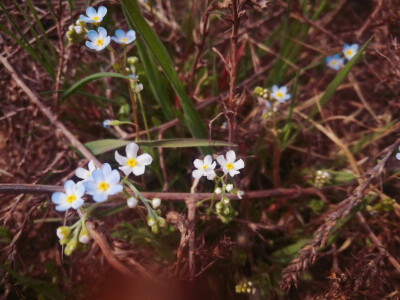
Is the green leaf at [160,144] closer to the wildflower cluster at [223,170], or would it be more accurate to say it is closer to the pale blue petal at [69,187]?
the wildflower cluster at [223,170]

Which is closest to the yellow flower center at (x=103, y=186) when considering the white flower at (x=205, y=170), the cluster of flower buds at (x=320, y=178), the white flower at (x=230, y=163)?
the white flower at (x=205, y=170)

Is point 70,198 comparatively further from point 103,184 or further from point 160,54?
point 160,54

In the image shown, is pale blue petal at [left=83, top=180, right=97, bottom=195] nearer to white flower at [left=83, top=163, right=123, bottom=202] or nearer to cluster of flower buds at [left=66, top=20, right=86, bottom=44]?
white flower at [left=83, top=163, right=123, bottom=202]

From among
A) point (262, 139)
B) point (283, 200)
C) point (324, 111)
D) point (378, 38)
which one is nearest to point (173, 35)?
point (262, 139)

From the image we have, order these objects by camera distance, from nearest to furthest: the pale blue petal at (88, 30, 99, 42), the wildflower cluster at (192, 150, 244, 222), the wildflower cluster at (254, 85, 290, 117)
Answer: the wildflower cluster at (192, 150, 244, 222) < the pale blue petal at (88, 30, 99, 42) < the wildflower cluster at (254, 85, 290, 117)

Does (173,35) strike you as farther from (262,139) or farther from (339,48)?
(339,48)

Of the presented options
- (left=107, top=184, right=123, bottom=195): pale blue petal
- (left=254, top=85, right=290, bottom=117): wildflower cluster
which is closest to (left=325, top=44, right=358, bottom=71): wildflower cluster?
(left=254, top=85, right=290, bottom=117): wildflower cluster
